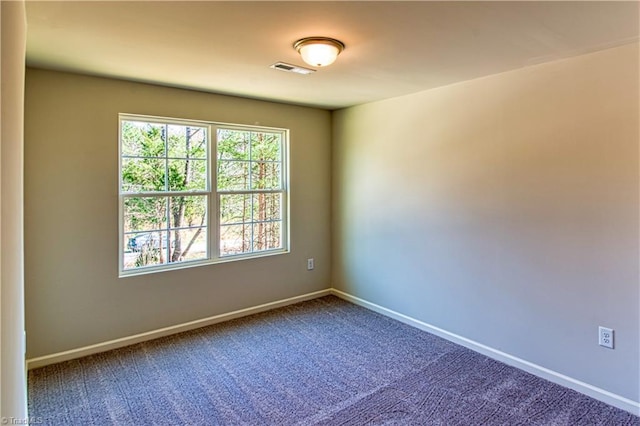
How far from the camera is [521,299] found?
292 cm

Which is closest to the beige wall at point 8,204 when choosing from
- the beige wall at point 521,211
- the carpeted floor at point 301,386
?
the carpeted floor at point 301,386

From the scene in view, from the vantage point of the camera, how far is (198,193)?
147 inches

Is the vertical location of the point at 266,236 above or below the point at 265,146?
below

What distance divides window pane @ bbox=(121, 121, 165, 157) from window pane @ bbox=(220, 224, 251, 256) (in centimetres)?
98

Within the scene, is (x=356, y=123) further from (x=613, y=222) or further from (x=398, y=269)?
(x=613, y=222)

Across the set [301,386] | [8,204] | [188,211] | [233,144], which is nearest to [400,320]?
[301,386]

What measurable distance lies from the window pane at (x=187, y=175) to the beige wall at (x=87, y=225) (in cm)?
45

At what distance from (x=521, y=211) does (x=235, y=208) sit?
266 centimetres

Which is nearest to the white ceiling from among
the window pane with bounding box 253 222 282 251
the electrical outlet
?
the window pane with bounding box 253 222 282 251

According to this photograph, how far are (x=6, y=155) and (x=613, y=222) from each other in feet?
10.3

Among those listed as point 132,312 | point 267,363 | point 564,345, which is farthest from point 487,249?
point 132,312

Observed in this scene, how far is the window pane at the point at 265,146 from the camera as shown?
4141 mm

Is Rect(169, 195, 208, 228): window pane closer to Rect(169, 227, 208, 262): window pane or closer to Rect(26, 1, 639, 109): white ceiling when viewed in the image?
Rect(169, 227, 208, 262): window pane

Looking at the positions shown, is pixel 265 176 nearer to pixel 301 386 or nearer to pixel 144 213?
pixel 144 213
